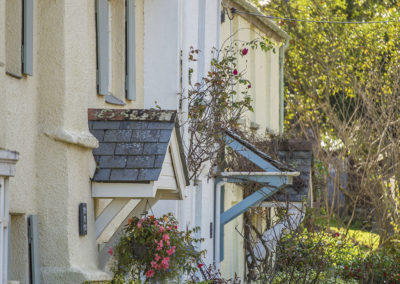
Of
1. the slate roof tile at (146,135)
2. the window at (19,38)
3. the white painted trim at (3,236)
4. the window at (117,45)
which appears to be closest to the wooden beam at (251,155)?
the window at (117,45)

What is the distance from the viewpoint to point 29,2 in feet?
25.7

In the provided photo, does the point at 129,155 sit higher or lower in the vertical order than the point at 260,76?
lower

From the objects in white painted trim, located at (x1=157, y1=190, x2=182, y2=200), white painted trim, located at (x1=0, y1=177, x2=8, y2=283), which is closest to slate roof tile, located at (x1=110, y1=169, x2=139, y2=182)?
white painted trim, located at (x1=157, y1=190, x2=182, y2=200)

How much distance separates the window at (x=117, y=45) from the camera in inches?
392

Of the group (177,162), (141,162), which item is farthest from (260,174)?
(141,162)

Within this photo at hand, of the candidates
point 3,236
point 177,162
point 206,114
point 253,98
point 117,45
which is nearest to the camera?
point 3,236

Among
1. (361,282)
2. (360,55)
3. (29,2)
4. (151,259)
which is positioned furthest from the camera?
(360,55)

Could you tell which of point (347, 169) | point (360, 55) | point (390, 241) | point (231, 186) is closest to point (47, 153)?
point (231, 186)

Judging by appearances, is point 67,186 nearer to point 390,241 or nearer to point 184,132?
point 184,132

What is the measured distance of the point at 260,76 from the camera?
787 inches

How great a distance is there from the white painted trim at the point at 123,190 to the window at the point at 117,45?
66.0 inches

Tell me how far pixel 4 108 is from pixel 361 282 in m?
10.7

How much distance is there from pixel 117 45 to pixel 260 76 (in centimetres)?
964

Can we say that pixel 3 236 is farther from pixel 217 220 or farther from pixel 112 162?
pixel 217 220
